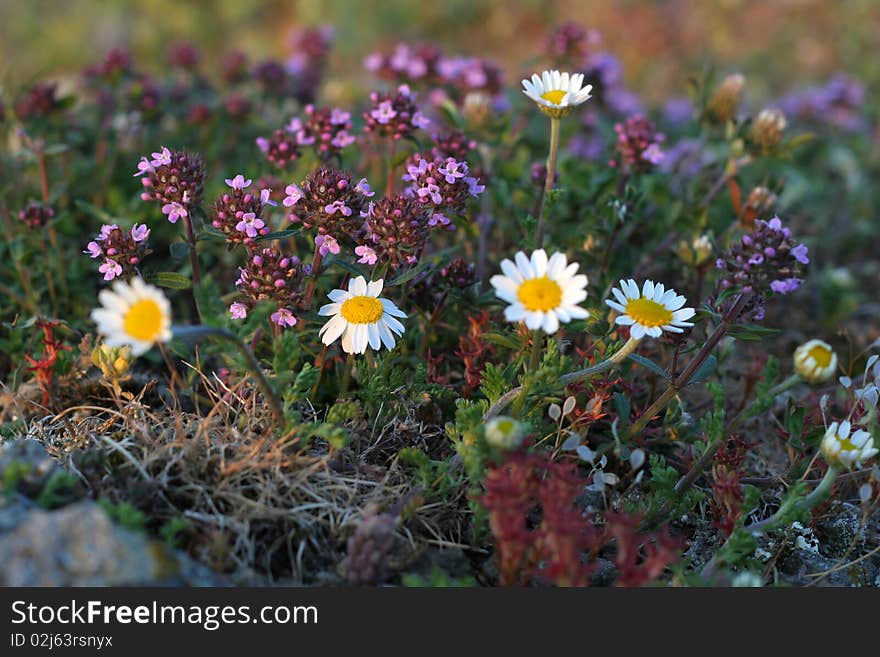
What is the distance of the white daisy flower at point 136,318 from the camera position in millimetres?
2213

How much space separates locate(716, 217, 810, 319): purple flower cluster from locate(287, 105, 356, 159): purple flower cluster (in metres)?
1.65

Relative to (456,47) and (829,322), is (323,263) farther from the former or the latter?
(456,47)

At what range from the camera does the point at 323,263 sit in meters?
3.03

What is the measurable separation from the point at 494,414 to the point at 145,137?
3.19 m

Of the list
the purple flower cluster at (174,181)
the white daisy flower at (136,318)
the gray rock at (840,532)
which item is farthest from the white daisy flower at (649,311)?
the purple flower cluster at (174,181)

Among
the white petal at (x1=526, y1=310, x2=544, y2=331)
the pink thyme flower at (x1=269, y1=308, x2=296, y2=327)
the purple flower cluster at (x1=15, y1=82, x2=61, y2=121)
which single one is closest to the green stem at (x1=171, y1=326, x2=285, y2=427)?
the pink thyme flower at (x1=269, y1=308, x2=296, y2=327)

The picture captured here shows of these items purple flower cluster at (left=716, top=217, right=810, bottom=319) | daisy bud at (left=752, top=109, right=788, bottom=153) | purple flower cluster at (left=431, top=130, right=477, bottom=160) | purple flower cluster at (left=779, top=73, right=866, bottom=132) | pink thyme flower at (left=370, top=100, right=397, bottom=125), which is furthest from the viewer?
purple flower cluster at (left=779, top=73, right=866, bottom=132)

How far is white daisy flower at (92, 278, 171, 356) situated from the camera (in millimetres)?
2213

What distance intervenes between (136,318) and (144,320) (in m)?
0.03

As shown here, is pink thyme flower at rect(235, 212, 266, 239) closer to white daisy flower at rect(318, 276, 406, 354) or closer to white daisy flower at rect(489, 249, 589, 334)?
white daisy flower at rect(318, 276, 406, 354)

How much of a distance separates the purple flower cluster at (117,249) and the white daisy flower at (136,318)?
22.8 inches

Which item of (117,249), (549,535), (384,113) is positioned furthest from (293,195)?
(549,535)

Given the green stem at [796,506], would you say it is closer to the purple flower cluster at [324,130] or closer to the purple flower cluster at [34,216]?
the purple flower cluster at [324,130]

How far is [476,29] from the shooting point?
8.98 metres
